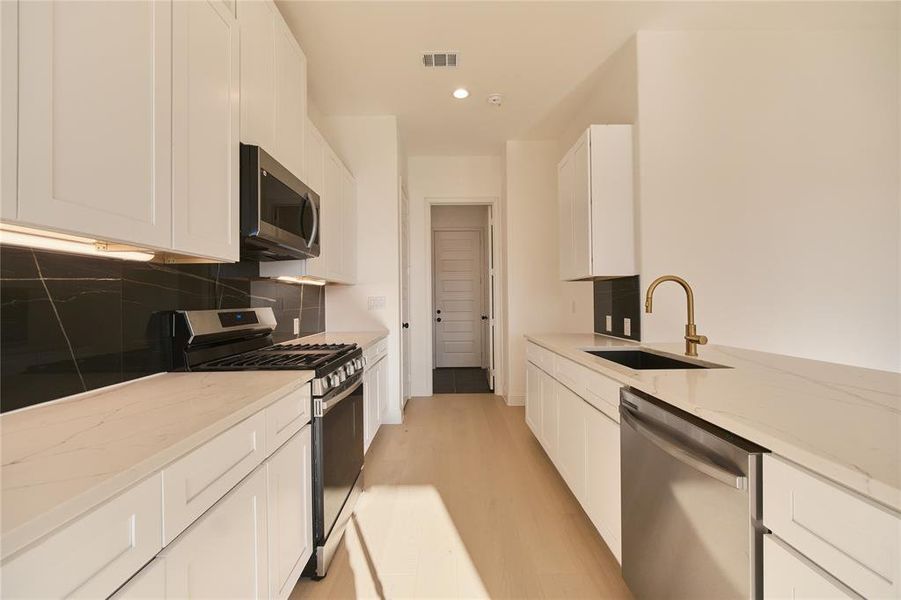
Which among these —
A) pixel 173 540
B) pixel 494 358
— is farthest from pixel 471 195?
pixel 173 540

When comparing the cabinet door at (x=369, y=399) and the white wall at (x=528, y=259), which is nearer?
the cabinet door at (x=369, y=399)

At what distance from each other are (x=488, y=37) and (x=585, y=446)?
2.56m

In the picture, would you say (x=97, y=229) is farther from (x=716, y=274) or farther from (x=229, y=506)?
(x=716, y=274)

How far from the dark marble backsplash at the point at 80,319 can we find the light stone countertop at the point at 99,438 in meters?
0.06

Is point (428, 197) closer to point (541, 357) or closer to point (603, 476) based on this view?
point (541, 357)

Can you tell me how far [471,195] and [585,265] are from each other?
8.06 ft

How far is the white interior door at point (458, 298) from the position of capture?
21.5ft

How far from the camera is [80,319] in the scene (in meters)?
1.14

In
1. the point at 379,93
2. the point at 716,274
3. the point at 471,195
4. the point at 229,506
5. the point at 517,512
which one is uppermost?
the point at 379,93

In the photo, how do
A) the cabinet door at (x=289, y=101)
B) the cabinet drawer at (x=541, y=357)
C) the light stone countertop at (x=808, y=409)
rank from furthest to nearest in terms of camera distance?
the cabinet drawer at (x=541, y=357)
the cabinet door at (x=289, y=101)
the light stone countertop at (x=808, y=409)

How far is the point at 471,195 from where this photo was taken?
4.64 meters

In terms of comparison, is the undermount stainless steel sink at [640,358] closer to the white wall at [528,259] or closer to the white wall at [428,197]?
the white wall at [528,259]

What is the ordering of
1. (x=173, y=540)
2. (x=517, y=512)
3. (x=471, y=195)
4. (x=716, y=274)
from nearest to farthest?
(x=173, y=540)
(x=517, y=512)
(x=716, y=274)
(x=471, y=195)

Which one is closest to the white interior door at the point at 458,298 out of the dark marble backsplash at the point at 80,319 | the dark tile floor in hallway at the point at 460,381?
the dark tile floor in hallway at the point at 460,381
